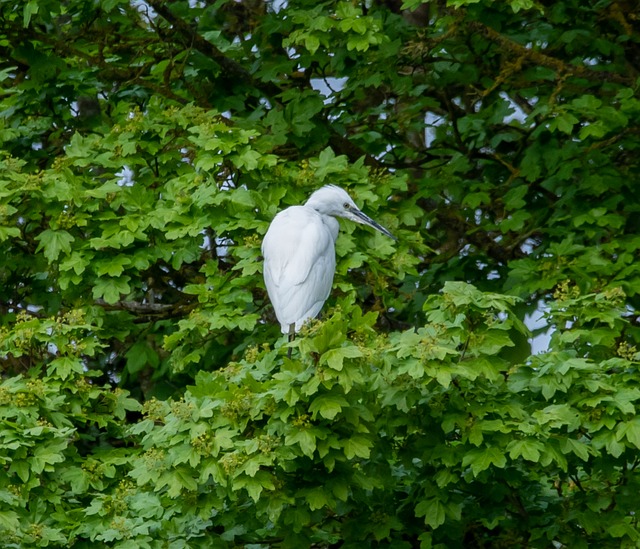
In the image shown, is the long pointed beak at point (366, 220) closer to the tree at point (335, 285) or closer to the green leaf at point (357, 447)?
the tree at point (335, 285)

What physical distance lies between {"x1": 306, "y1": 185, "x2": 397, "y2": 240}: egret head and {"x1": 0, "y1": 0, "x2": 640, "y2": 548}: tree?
0.10m

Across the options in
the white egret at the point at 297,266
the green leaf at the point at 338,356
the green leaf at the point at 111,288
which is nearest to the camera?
the green leaf at the point at 338,356

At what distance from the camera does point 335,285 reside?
21.6 feet

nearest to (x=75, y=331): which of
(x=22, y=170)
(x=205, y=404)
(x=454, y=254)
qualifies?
(x=205, y=404)

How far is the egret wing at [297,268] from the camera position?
253 inches

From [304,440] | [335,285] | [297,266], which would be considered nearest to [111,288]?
[297,266]

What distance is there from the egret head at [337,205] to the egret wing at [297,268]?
31cm

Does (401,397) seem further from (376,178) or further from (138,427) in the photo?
(376,178)

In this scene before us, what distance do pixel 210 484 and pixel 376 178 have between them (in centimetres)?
229

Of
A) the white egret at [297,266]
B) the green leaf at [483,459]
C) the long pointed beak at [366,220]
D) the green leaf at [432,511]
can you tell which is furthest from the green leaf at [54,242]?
the green leaf at [483,459]

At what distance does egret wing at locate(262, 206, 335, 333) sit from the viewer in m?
6.42

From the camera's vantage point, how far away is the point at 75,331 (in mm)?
6234

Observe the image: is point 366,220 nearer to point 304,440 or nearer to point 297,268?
point 297,268

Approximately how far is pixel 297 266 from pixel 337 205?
0.56 m
